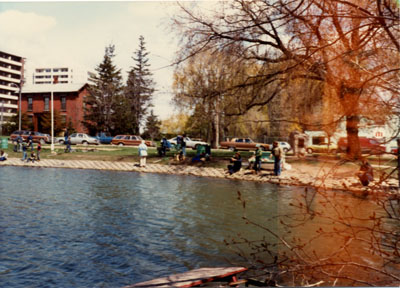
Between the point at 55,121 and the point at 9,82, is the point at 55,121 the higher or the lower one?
the lower one

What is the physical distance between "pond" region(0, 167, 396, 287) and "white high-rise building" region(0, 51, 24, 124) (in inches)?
76.3

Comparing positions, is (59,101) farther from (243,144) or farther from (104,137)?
(243,144)

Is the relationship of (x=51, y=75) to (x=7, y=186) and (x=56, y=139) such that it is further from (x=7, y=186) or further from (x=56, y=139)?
(x=7, y=186)

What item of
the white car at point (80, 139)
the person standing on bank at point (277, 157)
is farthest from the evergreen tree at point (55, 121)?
the person standing on bank at point (277, 157)

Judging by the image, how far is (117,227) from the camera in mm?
6762

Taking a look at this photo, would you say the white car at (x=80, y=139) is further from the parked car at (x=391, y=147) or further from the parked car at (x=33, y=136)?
the parked car at (x=391, y=147)

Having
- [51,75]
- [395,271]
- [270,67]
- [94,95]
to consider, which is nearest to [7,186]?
[51,75]

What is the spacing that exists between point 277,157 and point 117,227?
7563 mm

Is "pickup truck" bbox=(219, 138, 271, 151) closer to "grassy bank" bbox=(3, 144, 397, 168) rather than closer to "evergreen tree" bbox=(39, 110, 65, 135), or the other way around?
"grassy bank" bbox=(3, 144, 397, 168)

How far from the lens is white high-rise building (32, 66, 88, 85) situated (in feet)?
28.0

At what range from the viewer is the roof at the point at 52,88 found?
8.59 meters

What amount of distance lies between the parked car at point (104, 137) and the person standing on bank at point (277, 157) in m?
5.80

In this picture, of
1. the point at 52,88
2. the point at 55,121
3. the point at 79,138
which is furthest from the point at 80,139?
the point at 52,88

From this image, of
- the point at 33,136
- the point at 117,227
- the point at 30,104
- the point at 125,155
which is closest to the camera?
the point at 117,227
